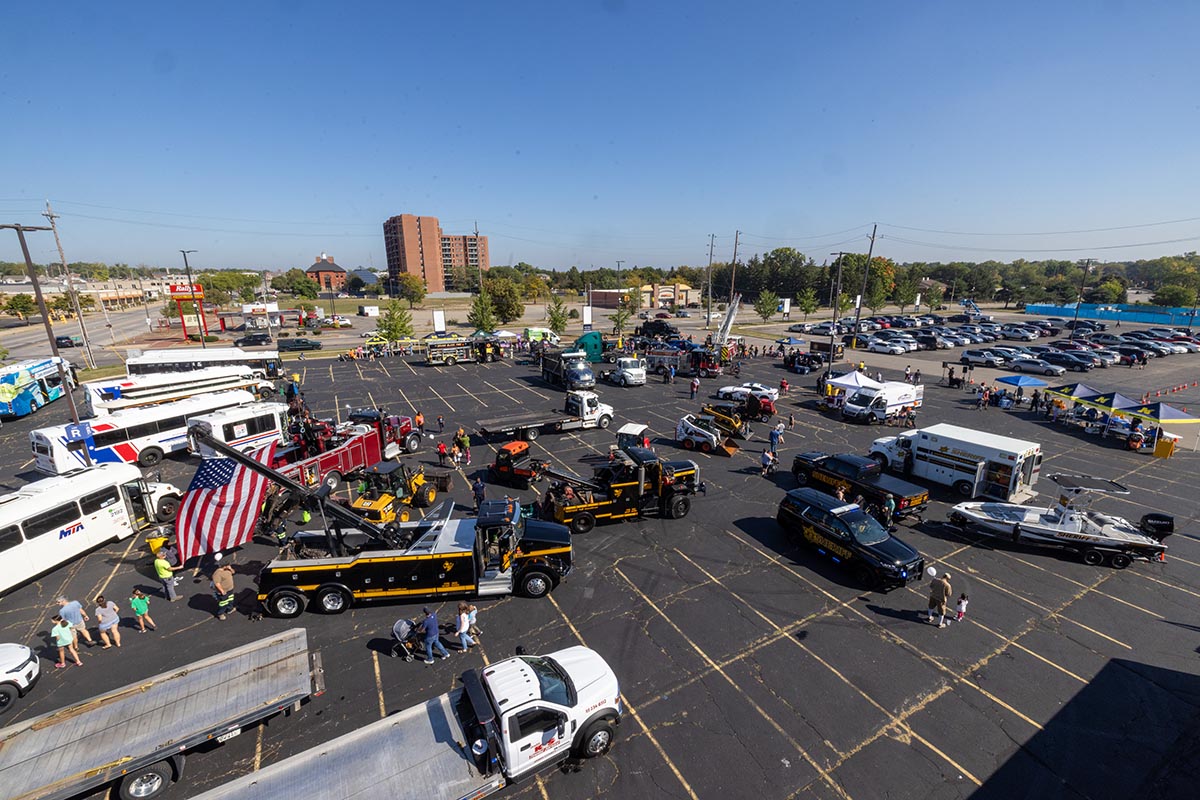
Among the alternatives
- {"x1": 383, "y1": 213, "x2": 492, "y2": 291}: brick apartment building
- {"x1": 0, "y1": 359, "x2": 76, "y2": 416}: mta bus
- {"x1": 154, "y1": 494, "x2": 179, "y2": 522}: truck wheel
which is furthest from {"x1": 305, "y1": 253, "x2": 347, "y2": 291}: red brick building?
{"x1": 154, "y1": 494, "x2": 179, "y2": 522}: truck wheel

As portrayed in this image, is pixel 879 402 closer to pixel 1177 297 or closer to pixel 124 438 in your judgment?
pixel 124 438

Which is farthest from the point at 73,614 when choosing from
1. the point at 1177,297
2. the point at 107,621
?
the point at 1177,297

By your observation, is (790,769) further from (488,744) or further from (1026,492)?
(1026,492)

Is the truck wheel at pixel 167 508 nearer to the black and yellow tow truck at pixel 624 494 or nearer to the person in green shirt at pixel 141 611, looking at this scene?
the person in green shirt at pixel 141 611

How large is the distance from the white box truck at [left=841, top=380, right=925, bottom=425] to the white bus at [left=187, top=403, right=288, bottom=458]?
32095 mm

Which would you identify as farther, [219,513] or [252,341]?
[252,341]

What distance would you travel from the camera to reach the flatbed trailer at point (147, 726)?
765cm

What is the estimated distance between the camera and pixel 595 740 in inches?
353

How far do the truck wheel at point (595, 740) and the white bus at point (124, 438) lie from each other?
991 inches

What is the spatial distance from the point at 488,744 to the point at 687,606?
6817 mm

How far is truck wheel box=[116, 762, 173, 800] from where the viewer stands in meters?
7.97

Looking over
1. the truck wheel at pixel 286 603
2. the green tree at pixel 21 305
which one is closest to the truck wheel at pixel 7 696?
the truck wheel at pixel 286 603

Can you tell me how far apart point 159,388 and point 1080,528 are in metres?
44.1

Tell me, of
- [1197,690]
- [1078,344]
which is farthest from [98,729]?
[1078,344]
